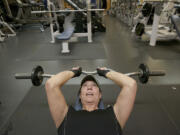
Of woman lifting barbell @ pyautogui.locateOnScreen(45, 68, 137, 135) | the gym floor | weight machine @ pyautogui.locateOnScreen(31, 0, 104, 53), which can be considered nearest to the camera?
woman lifting barbell @ pyautogui.locateOnScreen(45, 68, 137, 135)

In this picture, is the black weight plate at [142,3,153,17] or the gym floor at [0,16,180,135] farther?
the black weight plate at [142,3,153,17]

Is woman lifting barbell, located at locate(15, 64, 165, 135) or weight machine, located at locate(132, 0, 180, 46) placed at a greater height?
weight machine, located at locate(132, 0, 180, 46)

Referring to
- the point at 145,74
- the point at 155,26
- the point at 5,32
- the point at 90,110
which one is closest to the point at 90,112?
the point at 90,110

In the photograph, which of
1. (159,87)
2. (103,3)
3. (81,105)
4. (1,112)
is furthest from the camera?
(103,3)

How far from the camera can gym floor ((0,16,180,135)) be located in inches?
59.7

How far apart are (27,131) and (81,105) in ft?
2.32

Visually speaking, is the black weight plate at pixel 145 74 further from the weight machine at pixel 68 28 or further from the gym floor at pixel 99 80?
the weight machine at pixel 68 28

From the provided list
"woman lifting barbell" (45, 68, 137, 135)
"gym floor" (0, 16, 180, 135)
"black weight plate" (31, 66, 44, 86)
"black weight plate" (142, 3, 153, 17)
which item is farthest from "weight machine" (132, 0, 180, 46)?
"black weight plate" (31, 66, 44, 86)

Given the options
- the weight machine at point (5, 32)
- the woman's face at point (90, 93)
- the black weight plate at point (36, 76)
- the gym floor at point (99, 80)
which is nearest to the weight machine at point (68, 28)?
the gym floor at point (99, 80)

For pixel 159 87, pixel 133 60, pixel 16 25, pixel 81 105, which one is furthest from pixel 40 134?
pixel 16 25

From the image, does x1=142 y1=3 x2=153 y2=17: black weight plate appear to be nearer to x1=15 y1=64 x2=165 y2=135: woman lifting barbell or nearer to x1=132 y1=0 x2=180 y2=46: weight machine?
x1=132 y1=0 x2=180 y2=46: weight machine

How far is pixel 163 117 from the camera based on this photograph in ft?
5.20

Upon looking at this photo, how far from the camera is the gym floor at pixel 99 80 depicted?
152cm

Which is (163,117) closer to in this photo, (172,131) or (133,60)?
(172,131)
